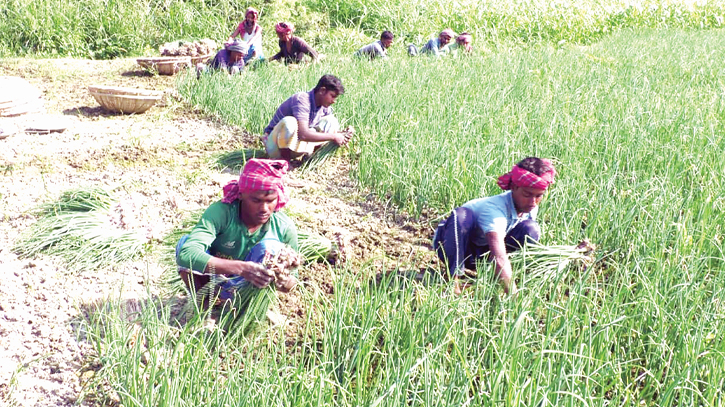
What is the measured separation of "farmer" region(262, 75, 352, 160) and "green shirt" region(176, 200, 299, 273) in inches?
75.5

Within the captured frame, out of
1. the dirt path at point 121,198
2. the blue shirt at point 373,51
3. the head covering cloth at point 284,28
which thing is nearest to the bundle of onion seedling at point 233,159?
the dirt path at point 121,198

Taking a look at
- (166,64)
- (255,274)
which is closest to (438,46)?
(166,64)

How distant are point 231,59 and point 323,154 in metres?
2.95

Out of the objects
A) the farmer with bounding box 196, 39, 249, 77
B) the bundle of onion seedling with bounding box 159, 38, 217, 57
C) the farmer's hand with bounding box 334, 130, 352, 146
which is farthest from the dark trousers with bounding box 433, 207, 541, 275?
the bundle of onion seedling with bounding box 159, 38, 217, 57

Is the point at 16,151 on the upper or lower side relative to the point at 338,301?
lower

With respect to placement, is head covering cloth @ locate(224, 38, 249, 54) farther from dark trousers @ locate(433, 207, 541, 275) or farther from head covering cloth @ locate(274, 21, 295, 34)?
A: dark trousers @ locate(433, 207, 541, 275)

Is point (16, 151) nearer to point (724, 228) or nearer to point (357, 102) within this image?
point (357, 102)

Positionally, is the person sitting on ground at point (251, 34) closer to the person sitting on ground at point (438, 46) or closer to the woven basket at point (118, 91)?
the person sitting on ground at point (438, 46)

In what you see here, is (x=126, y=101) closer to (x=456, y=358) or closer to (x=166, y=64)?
(x=166, y=64)

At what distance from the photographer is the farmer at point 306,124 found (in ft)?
15.4

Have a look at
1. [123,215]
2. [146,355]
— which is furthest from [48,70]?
[146,355]

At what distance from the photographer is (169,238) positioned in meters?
3.50

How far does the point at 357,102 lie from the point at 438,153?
1.62 meters

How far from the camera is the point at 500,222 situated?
2.87 m
